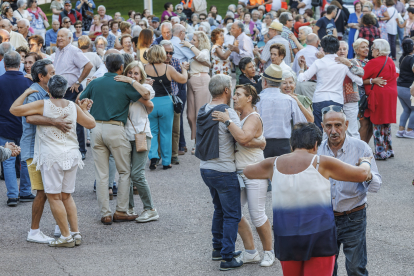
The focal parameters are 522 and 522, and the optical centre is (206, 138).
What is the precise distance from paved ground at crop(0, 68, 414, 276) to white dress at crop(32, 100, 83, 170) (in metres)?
0.99

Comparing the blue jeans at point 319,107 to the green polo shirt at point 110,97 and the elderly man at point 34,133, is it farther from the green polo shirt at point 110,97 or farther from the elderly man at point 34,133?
the elderly man at point 34,133

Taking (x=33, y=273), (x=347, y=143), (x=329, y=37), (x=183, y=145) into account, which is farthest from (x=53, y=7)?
(x=347, y=143)

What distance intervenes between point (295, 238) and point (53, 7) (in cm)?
1753

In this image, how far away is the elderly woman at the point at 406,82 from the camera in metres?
9.46

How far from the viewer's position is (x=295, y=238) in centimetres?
353

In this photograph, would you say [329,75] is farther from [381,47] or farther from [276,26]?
[276,26]

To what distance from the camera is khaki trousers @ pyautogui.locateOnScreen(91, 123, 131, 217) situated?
6.30m

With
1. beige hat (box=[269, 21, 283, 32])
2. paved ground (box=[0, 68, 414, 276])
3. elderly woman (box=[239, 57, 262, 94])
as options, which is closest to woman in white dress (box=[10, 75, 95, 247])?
paved ground (box=[0, 68, 414, 276])

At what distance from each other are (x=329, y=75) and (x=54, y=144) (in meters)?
4.48

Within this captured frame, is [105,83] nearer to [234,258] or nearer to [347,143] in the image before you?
[234,258]

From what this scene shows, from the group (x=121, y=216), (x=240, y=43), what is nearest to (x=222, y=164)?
(x=121, y=216)

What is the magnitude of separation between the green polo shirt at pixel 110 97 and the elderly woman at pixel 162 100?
1908 mm

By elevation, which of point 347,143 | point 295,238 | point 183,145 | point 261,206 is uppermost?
point 347,143

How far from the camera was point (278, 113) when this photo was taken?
6078 mm
